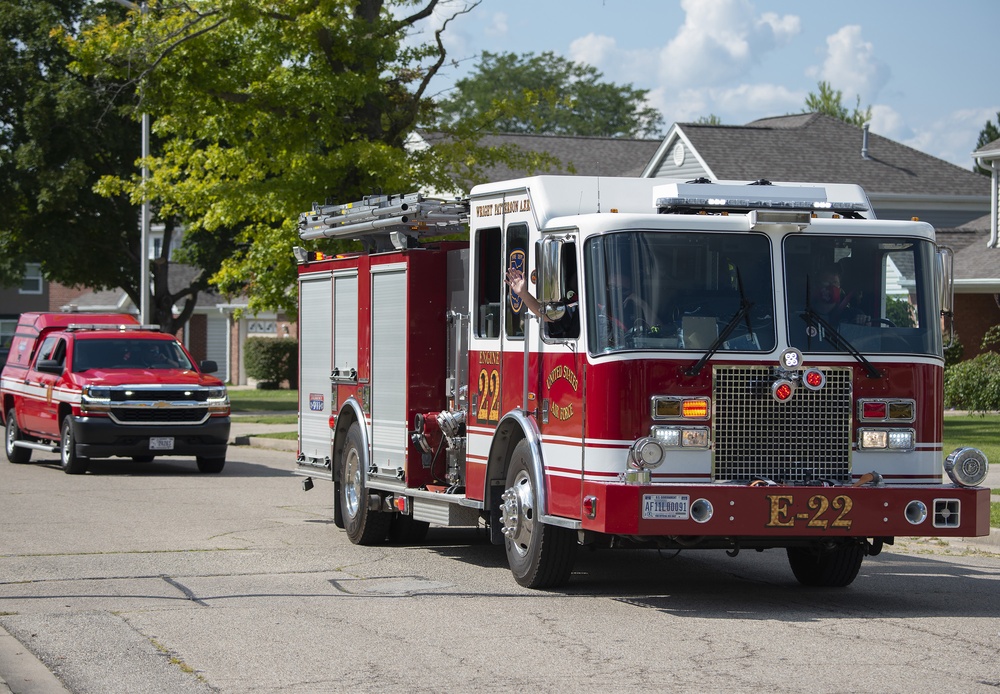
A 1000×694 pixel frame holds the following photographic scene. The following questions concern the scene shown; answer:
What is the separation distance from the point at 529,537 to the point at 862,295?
2.83m

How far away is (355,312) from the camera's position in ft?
44.3

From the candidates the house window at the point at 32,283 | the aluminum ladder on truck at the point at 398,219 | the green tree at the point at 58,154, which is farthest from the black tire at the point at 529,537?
the house window at the point at 32,283

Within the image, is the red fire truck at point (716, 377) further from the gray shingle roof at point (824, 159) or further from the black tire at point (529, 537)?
the gray shingle roof at point (824, 159)

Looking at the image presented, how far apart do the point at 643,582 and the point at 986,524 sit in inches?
101

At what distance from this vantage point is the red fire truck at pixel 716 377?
31.1ft

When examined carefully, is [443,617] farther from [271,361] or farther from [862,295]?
[271,361]

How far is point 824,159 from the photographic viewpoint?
40094 millimetres

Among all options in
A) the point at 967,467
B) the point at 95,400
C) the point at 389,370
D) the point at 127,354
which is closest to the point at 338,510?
the point at 389,370

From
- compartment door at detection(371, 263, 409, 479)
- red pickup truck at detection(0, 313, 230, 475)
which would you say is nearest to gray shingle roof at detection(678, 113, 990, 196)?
red pickup truck at detection(0, 313, 230, 475)

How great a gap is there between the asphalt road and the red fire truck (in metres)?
0.56

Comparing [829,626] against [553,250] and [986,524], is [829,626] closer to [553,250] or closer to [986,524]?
[986,524]

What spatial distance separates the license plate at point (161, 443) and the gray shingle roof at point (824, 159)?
20356mm

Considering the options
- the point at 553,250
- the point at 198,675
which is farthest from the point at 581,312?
the point at 198,675

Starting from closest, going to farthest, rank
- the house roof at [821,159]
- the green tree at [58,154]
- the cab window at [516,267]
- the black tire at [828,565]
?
the cab window at [516,267] → the black tire at [828,565] → the green tree at [58,154] → the house roof at [821,159]
